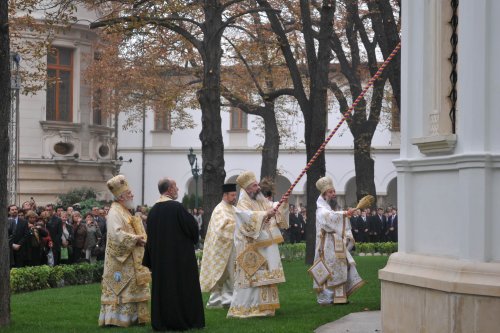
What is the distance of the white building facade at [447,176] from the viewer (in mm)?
10867

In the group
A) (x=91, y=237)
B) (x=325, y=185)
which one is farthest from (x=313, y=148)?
(x=325, y=185)

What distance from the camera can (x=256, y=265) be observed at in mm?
15875

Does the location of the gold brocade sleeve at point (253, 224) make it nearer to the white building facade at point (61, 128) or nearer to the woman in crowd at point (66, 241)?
the woman in crowd at point (66, 241)

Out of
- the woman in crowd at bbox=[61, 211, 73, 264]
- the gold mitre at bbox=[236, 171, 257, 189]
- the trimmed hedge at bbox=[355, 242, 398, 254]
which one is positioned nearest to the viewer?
the gold mitre at bbox=[236, 171, 257, 189]

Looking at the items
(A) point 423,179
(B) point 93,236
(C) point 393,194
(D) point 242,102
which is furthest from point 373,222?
(A) point 423,179

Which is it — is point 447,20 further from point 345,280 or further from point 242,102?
point 242,102

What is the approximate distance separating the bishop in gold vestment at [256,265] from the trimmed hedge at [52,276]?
6.46 m

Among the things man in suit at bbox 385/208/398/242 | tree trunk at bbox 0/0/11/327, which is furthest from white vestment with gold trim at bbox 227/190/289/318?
man in suit at bbox 385/208/398/242

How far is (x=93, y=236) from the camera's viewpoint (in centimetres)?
2750

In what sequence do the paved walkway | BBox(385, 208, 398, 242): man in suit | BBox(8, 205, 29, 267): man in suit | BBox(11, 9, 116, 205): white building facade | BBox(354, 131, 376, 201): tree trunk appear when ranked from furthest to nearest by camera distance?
BBox(11, 9, 116, 205): white building facade, BBox(385, 208, 398, 242): man in suit, BBox(354, 131, 376, 201): tree trunk, BBox(8, 205, 29, 267): man in suit, the paved walkway

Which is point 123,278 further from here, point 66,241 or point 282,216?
point 66,241

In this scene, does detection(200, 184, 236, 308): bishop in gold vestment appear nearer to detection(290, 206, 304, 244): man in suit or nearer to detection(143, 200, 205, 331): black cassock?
detection(143, 200, 205, 331): black cassock

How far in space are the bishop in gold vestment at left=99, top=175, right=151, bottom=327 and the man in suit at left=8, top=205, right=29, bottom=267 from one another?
8735 mm

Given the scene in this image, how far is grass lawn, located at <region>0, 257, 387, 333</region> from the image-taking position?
48.6 feet
